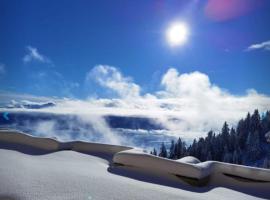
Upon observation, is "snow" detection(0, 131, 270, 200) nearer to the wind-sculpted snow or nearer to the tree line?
the wind-sculpted snow

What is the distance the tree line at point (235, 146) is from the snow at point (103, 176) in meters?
39.4

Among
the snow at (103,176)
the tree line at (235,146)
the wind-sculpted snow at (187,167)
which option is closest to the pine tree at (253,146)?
the tree line at (235,146)

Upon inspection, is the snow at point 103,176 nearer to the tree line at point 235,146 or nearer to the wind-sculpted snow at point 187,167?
the wind-sculpted snow at point 187,167

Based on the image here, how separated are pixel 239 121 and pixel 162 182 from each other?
65253mm

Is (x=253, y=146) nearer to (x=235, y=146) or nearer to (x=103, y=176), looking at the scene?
(x=235, y=146)

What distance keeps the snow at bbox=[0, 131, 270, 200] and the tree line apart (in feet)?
129

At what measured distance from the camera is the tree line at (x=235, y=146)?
47531 mm

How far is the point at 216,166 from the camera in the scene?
187 inches

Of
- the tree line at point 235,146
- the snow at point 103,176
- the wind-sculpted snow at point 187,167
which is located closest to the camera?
the snow at point 103,176

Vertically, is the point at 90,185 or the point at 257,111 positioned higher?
the point at 257,111

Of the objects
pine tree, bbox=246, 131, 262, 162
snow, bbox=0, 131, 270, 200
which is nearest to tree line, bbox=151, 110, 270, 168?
pine tree, bbox=246, 131, 262, 162

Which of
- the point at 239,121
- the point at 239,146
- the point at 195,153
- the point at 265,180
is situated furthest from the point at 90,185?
the point at 239,121

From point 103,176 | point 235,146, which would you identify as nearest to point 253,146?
point 235,146

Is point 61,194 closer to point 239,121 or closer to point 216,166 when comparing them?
point 216,166
